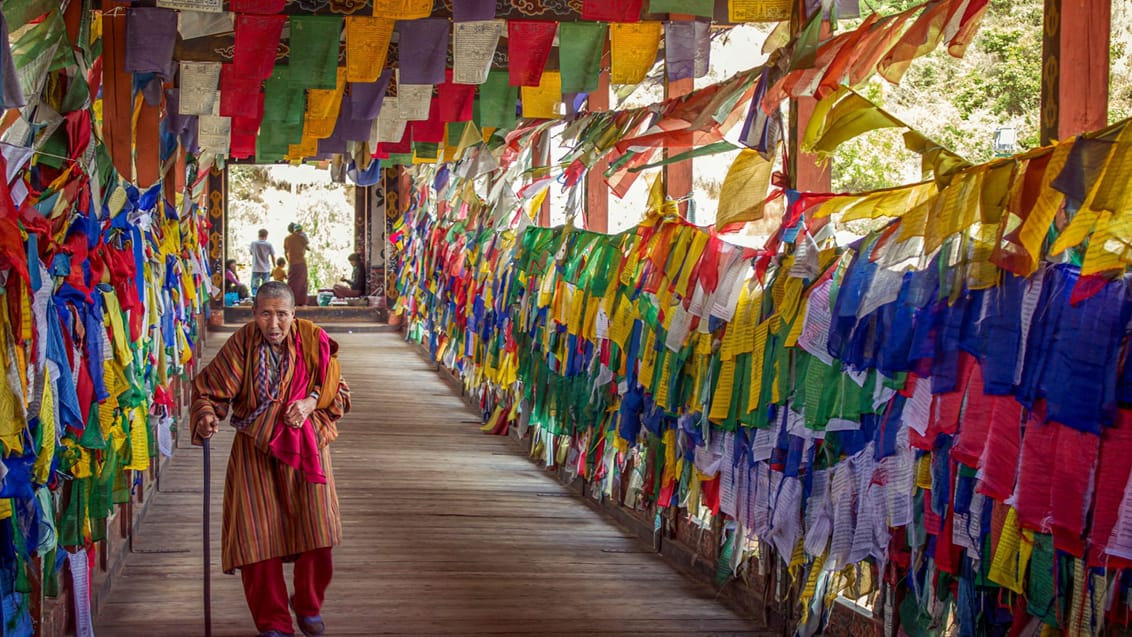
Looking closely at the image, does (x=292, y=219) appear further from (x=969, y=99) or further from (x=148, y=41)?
(x=148, y=41)

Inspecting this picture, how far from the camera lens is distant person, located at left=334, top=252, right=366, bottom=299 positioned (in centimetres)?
2188

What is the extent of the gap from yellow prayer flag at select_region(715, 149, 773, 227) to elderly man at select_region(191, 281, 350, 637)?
65.7 inches

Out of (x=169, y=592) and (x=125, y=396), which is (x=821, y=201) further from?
(x=169, y=592)

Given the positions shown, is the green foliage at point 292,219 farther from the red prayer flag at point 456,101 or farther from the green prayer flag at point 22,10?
the green prayer flag at point 22,10

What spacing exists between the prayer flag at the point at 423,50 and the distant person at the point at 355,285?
1560cm

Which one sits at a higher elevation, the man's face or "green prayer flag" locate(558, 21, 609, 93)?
"green prayer flag" locate(558, 21, 609, 93)

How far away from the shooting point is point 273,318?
4.72 meters

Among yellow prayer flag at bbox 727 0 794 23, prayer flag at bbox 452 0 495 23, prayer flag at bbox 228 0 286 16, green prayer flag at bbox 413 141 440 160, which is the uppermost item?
prayer flag at bbox 228 0 286 16

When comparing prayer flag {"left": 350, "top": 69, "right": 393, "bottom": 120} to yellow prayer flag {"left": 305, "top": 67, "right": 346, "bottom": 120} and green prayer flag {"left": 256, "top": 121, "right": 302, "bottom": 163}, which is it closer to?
yellow prayer flag {"left": 305, "top": 67, "right": 346, "bottom": 120}

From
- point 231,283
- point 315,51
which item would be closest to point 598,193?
point 315,51

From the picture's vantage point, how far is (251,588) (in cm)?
475

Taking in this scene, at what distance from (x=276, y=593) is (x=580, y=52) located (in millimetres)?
3084

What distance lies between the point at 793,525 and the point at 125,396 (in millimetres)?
2641

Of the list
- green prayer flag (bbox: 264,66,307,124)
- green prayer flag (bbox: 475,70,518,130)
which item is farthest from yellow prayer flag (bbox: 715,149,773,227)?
green prayer flag (bbox: 264,66,307,124)
